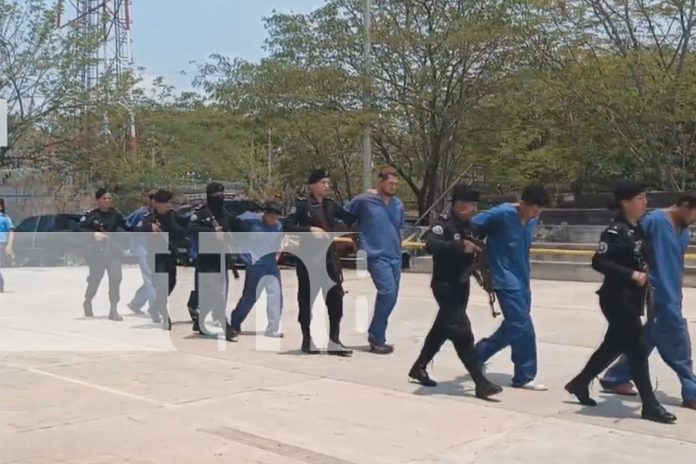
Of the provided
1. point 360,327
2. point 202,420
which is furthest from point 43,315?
point 202,420

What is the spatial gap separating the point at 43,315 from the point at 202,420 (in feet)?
22.0

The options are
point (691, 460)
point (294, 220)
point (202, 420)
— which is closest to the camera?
point (691, 460)

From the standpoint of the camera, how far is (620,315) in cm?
681

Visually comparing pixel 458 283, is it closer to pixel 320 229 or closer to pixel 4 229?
pixel 320 229

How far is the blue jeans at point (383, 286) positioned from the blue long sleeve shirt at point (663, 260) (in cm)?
295

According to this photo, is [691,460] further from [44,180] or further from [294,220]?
[44,180]

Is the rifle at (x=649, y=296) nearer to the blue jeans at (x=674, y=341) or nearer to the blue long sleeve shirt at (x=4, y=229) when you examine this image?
the blue jeans at (x=674, y=341)

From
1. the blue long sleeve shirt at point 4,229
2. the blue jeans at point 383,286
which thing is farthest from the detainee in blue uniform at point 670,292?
the blue long sleeve shirt at point 4,229

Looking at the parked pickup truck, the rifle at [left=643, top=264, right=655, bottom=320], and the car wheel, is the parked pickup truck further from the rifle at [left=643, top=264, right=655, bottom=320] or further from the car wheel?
the rifle at [left=643, top=264, right=655, bottom=320]

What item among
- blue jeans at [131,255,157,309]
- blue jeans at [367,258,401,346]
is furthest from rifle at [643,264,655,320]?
blue jeans at [131,255,157,309]

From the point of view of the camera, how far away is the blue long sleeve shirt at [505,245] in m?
7.76

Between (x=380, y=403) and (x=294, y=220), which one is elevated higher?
(x=294, y=220)

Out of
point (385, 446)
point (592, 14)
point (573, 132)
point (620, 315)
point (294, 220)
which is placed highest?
point (592, 14)

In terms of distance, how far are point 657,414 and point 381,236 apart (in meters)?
3.46
